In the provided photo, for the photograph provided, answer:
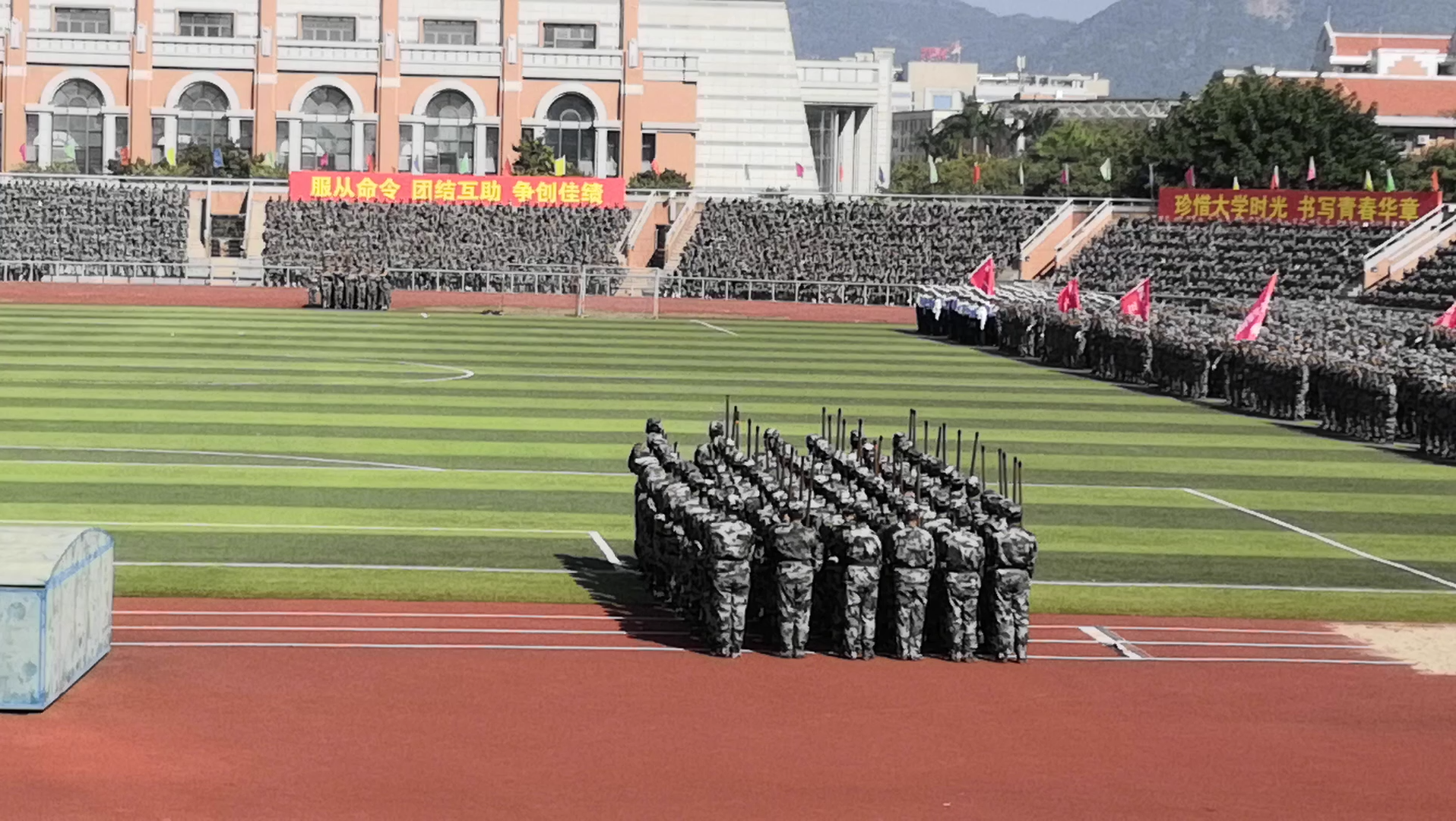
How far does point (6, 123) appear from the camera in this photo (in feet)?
279

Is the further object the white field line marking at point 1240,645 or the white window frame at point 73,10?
the white window frame at point 73,10

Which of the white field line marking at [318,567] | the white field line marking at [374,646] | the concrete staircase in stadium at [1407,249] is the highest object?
the concrete staircase in stadium at [1407,249]

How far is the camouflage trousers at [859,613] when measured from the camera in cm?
1451

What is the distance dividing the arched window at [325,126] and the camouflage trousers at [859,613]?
7633 centimetres

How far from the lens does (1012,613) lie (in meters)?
14.8

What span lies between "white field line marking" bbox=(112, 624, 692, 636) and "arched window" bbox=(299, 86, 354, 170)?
74.7m

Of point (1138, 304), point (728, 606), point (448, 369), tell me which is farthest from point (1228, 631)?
point (1138, 304)

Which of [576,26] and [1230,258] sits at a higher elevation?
[576,26]

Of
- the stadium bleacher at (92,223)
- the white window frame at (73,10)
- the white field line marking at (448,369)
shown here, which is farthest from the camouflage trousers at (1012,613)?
the white window frame at (73,10)

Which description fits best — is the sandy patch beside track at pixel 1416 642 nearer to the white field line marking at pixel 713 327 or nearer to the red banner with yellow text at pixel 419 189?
the white field line marking at pixel 713 327

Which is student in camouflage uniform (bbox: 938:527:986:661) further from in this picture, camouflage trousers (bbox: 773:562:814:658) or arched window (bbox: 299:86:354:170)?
arched window (bbox: 299:86:354:170)

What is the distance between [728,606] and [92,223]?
58.0 m

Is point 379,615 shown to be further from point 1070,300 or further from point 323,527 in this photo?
point 1070,300

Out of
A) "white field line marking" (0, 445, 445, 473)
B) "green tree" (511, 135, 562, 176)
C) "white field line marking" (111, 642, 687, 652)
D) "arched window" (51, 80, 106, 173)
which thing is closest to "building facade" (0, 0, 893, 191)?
"arched window" (51, 80, 106, 173)
